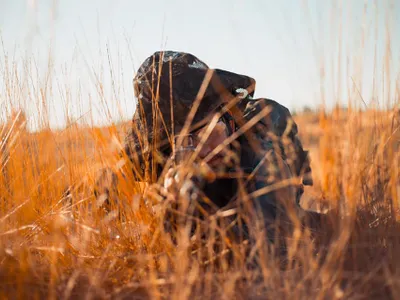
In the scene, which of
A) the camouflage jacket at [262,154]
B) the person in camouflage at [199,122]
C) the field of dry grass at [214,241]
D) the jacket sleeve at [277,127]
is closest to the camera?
the field of dry grass at [214,241]

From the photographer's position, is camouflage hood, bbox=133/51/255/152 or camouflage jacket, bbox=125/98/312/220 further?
camouflage hood, bbox=133/51/255/152

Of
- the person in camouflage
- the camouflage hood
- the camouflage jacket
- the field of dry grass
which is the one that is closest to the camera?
the field of dry grass

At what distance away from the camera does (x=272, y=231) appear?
4.91ft

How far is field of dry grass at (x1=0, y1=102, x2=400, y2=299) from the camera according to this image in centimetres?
118

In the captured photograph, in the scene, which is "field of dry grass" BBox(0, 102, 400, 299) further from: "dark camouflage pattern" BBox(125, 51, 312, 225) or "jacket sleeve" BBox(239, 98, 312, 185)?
"jacket sleeve" BBox(239, 98, 312, 185)

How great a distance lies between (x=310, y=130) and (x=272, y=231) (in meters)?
0.42

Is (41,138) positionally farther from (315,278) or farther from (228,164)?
(315,278)

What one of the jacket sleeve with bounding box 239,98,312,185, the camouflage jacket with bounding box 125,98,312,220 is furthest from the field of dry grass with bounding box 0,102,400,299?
the jacket sleeve with bounding box 239,98,312,185

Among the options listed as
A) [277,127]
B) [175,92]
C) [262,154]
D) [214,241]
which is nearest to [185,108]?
[175,92]

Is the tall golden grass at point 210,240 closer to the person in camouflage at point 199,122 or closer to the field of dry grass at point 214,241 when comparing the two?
the field of dry grass at point 214,241

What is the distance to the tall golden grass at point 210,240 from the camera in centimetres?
118

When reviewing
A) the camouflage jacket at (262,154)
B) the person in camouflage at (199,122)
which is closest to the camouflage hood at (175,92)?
the person in camouflage at (199,122)

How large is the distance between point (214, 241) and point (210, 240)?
82 millimetres

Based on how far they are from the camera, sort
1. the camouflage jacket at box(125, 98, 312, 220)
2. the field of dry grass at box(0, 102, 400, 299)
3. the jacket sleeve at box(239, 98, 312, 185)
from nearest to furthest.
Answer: the field of dry grass at box(0, 102, 400, 299) → the camouflage jacket at box(125, 98, 312, 220) → the jacket sleeve at box(239, 98, 312, 185)
